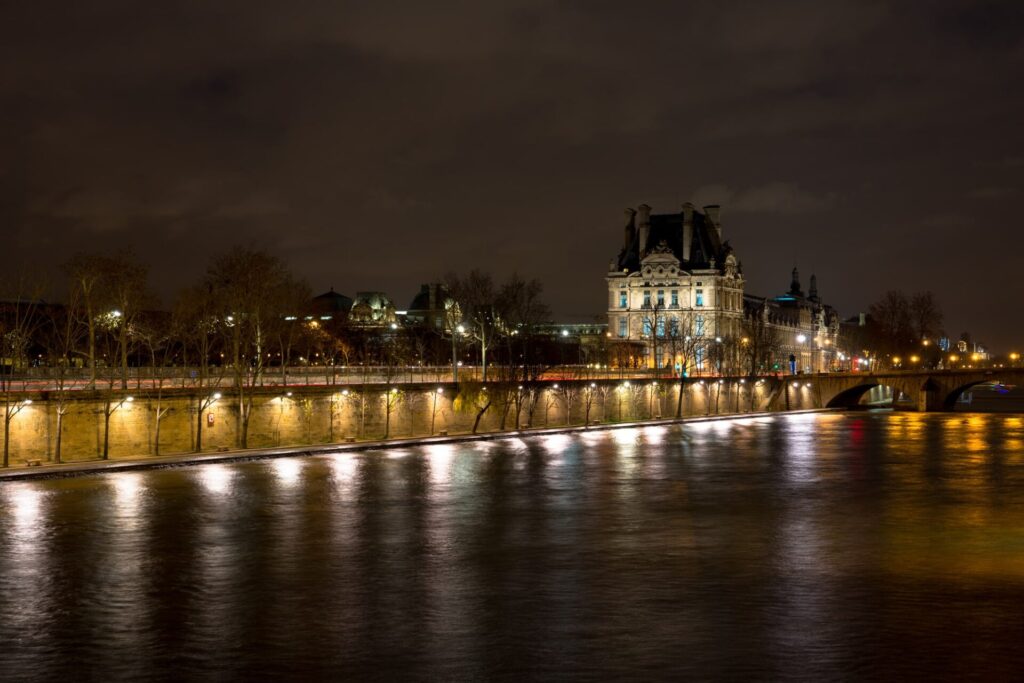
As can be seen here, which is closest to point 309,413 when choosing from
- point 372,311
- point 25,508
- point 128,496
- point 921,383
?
point 128,496

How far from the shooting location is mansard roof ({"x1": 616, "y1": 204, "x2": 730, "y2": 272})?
155 m

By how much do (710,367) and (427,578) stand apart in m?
104

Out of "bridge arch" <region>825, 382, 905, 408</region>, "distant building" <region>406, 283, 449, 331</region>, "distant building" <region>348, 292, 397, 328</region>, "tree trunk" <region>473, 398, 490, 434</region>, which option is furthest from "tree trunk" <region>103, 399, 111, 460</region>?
"distant building" <region>406, 283, 449, 331</region>

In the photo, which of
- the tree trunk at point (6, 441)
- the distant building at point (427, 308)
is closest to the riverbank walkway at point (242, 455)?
the tree trunk at point (6, 441)

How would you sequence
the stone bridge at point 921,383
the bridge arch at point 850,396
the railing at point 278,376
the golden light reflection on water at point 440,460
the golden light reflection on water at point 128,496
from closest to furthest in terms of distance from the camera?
the golden light reflection on water at point 128,496
the golden light reflection on water at point 440,460
the railing at point 278,376
the stone bridge at point 921,383
the bridge arch at point 850,396

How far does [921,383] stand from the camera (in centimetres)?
10506

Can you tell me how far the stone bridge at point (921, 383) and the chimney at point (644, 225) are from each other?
49.4m

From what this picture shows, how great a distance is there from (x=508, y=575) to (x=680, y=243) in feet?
441

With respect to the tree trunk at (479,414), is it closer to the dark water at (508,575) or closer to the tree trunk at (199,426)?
Result: the tree trunk at (199,426)

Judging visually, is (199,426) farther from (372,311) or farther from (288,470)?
(372,311)

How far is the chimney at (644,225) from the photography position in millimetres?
156375

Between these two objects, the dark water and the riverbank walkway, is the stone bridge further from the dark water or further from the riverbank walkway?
the dark water

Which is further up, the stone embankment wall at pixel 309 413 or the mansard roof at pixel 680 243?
the mansard roof at pixel 680 243

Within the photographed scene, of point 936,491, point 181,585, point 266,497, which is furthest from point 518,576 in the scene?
point 936,491
